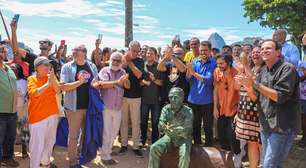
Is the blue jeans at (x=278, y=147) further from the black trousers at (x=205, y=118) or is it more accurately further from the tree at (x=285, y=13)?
the tree at (x=285, y=13)

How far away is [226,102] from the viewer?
21.9ft

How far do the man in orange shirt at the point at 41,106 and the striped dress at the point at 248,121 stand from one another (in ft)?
9.21

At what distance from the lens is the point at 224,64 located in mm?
6688

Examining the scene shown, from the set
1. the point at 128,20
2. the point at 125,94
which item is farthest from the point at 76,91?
the point at 128,20

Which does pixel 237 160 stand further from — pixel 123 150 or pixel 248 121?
pixel 123 150

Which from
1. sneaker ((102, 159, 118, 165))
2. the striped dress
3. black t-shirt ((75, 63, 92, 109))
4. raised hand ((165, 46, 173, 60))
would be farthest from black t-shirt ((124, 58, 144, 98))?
the striped dress

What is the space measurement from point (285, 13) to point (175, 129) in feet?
34.7

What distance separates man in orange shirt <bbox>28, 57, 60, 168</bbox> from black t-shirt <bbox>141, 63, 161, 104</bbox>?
5.83ft

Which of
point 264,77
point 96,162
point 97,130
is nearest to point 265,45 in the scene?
point 264,77

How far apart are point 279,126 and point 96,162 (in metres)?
3.73

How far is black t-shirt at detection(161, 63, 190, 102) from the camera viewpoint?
24.2 ft

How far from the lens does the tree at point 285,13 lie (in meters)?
14.9

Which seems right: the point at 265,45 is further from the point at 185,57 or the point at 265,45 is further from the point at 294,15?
the point at 294,15

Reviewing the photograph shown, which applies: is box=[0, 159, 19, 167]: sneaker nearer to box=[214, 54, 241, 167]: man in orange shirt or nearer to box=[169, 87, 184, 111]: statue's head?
box=[169, 87, 184, 111]: statue's head
